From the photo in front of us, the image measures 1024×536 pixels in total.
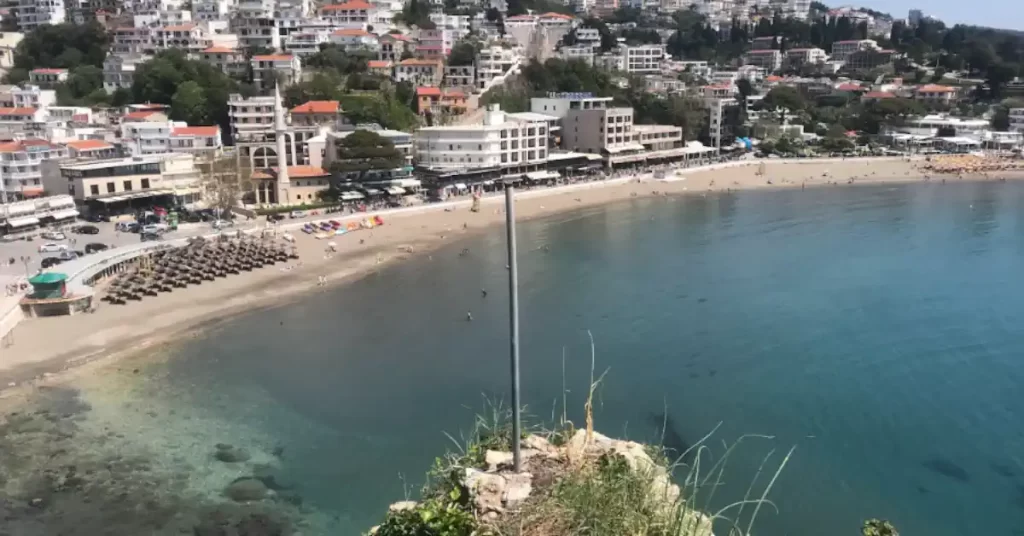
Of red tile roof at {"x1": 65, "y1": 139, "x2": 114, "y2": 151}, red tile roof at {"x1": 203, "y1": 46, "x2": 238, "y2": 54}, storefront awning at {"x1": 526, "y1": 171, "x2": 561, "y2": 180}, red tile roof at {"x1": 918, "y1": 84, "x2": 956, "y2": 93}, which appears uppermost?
red tile roof at {"x1": 203, "y1": 46, "x2": 238, "y2": 54}

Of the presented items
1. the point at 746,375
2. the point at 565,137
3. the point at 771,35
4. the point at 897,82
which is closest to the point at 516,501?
the point at 746,375

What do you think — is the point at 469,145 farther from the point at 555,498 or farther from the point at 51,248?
the point at 555,498

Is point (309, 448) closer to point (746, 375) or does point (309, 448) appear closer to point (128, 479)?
point (128, 479)

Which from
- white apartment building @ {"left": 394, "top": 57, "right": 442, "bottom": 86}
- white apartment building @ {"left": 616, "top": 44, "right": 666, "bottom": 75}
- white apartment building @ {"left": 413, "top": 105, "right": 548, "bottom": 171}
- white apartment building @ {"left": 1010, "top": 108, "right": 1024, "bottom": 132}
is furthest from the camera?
white apartment building @ {"left": 616, "top": 44, "right": 666, "bottom": 75}

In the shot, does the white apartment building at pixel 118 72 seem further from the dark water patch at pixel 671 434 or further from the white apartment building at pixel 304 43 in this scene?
the dark water patch at pixel 671 434

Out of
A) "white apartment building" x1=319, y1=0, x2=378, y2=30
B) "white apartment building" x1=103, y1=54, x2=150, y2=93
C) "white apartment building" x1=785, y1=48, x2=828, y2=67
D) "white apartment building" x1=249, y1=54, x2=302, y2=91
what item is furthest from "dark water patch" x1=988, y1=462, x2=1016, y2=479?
"white apartment building" x1=785, y1=48, x2=828, y2=67

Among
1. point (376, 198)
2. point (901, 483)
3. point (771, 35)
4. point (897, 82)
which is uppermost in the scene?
point (771, 35)

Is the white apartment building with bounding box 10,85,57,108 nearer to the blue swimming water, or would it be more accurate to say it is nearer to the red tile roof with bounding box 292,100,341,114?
the red tile roof with bounding box 292,100,341,114
